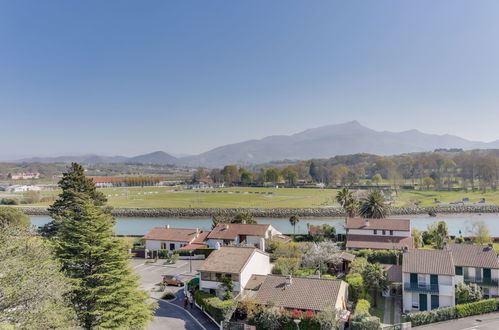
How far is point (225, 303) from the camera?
1014 inches

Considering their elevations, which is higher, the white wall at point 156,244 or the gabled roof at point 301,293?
the gabled roof at point 301,293

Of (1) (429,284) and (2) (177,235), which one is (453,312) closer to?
(1) (429,284)

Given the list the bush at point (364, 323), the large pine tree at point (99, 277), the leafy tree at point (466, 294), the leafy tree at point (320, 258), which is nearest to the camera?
the large pine tree at point (99, 277)

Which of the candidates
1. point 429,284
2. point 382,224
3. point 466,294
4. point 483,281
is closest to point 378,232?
point 382,224

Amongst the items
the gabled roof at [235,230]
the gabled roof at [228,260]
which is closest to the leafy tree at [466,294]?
the gabled roof at [228,260]

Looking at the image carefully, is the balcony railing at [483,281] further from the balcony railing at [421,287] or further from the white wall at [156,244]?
the white wall at [156,244]

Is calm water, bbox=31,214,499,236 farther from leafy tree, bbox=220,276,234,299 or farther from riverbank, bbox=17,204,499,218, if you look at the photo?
leafy tree, bbox=220,276,234,299

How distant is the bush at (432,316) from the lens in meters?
24.6

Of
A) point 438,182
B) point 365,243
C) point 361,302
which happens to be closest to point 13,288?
Result: point 361,302

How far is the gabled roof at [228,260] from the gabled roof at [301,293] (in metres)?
3.52

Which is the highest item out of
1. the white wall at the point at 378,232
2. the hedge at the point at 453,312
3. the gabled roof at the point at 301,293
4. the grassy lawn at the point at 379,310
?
the white wall at the point at 378,232

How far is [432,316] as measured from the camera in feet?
81.7

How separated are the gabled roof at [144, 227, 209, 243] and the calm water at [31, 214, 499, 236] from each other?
2528cm

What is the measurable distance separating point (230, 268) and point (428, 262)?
15987 mm
